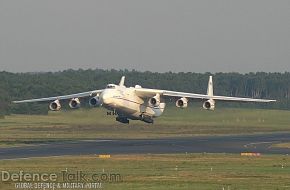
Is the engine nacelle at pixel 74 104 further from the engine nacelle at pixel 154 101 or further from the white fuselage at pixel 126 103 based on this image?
the engine nacelle at pixel 154 101

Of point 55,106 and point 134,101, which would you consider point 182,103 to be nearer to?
point 134,101

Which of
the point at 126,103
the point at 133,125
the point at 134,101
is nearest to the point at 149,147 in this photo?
the point at 126,103

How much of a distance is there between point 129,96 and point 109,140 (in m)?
4.77

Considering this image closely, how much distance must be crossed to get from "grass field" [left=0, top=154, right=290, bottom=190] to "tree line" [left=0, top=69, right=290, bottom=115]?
2250 inches

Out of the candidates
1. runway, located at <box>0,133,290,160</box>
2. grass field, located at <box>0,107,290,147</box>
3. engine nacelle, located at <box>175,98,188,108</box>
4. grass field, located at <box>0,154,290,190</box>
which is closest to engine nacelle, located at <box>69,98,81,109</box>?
grass field, located at <box>0,107,290,147</box>

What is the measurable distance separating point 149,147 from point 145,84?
8352cm

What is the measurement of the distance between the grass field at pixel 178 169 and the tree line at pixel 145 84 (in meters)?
57.1

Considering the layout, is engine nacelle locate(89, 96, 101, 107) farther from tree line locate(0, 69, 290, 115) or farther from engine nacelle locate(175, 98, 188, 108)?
tree line locate(0, 69, 290, 115)

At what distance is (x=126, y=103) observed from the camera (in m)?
70.4

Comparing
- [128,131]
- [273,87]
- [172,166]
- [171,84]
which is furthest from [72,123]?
[273,87]

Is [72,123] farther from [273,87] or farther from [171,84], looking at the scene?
[273,87]

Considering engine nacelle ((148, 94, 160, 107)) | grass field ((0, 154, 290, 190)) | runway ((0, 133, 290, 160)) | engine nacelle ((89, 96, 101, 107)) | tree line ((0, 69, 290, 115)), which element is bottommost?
grass field ((0, 154, 290, 190))

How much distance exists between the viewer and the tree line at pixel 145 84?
393 ft

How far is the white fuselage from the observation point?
68.4 meters
